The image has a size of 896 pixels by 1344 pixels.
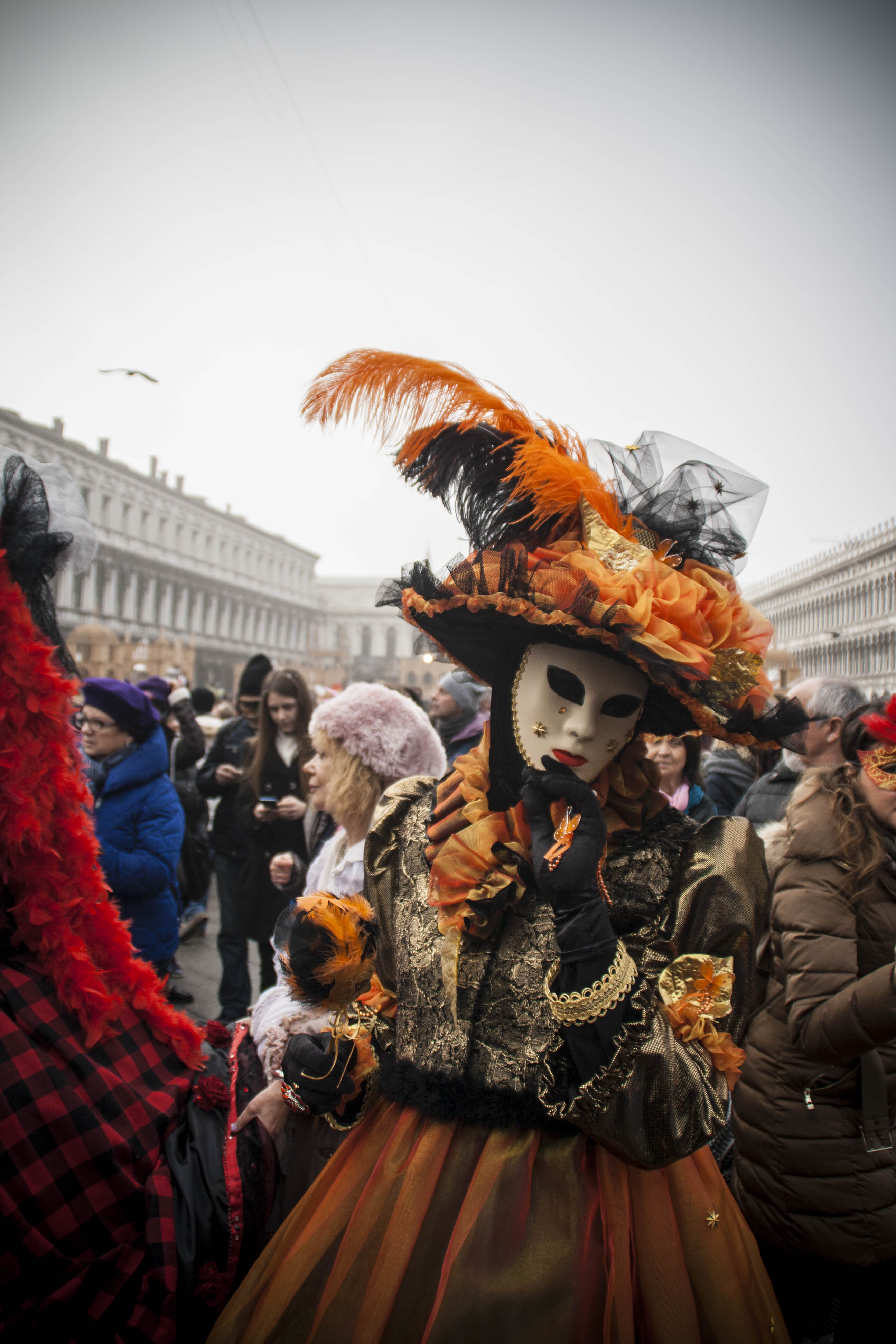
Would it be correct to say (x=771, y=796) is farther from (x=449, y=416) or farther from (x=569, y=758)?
(x=449, y=416)

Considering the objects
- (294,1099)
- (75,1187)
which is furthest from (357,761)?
(75,1187)

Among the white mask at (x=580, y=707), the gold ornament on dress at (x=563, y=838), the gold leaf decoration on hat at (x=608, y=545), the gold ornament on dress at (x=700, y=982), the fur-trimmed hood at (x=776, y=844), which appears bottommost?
the gold ornament on dress at (x=700, y=982)

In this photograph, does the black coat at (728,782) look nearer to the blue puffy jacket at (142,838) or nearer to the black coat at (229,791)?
the black coat at (229,791)

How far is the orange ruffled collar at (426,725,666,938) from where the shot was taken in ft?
4.28

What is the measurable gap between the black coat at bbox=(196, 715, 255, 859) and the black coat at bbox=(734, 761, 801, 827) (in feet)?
9.02

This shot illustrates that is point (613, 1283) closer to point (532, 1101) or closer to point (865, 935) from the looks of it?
point (532, 1101)

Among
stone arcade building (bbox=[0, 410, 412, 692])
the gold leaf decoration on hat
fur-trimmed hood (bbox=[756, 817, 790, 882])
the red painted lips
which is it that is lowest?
fur-trimmed hood (bbox=[756, 817, 790, 882])

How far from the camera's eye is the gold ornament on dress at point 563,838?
1137mm

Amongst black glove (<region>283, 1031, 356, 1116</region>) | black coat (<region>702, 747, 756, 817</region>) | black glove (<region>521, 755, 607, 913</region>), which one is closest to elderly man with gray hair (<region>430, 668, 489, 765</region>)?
black coat (<region>702, 747, 756, 817</region>)

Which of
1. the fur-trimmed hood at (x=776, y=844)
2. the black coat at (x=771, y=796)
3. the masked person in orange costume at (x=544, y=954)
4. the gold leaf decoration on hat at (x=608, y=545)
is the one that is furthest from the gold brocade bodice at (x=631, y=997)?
the black coat at (x=771, y=796)

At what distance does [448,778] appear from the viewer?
154 cm

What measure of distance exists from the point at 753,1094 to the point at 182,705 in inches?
210

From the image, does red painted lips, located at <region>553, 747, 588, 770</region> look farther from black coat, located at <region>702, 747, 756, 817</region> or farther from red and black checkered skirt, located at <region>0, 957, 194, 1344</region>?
black coat, located at <region>702, 747, 756, 817</region>

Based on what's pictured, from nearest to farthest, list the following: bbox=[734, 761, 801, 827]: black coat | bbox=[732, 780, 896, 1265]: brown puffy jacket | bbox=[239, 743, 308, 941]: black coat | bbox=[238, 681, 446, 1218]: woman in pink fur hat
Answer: bbox=[732, 780, 896, 1265]: brown puffy jacket < bbox=[238, 681, 446, 1218]: woman in pink fur hat < bbox=[734, 761, 801, 827]: black coat < bbox=[239, 743, 308, 941]: black coat
